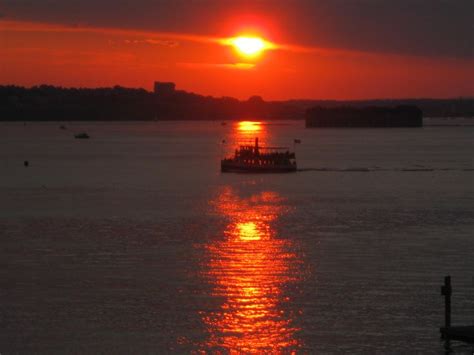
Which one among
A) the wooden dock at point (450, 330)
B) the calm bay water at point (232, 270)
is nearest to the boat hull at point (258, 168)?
the calm bay water at point (232, 270)

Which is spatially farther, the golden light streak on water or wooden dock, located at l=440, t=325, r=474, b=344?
the golden light streak on water

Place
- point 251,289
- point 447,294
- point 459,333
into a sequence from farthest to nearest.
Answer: point 251,289
point 447,294
point 459,333

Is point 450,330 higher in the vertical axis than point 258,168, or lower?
lower

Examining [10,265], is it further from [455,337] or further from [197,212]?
[197,212]

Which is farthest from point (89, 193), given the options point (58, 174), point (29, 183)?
point (58, 174)

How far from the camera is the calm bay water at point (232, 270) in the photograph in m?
33.1

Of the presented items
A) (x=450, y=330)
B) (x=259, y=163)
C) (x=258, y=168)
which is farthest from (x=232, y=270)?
(x=259, y=163)

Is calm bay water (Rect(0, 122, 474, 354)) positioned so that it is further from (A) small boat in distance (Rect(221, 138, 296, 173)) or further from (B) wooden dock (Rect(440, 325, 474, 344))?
(A) small boat in distance (Rect(221, 138, 296, 173))

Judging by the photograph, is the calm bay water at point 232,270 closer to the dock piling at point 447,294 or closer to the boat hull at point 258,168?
the dock piling at point 447,294

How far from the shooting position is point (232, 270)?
44594 mm

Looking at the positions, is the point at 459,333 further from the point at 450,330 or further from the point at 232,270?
the point at 232,270

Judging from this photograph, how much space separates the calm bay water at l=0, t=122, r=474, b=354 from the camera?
33.1 meters

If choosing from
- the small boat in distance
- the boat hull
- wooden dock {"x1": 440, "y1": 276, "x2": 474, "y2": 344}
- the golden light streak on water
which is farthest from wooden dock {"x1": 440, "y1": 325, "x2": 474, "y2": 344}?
the boat hull

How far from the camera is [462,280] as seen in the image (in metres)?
41.2
